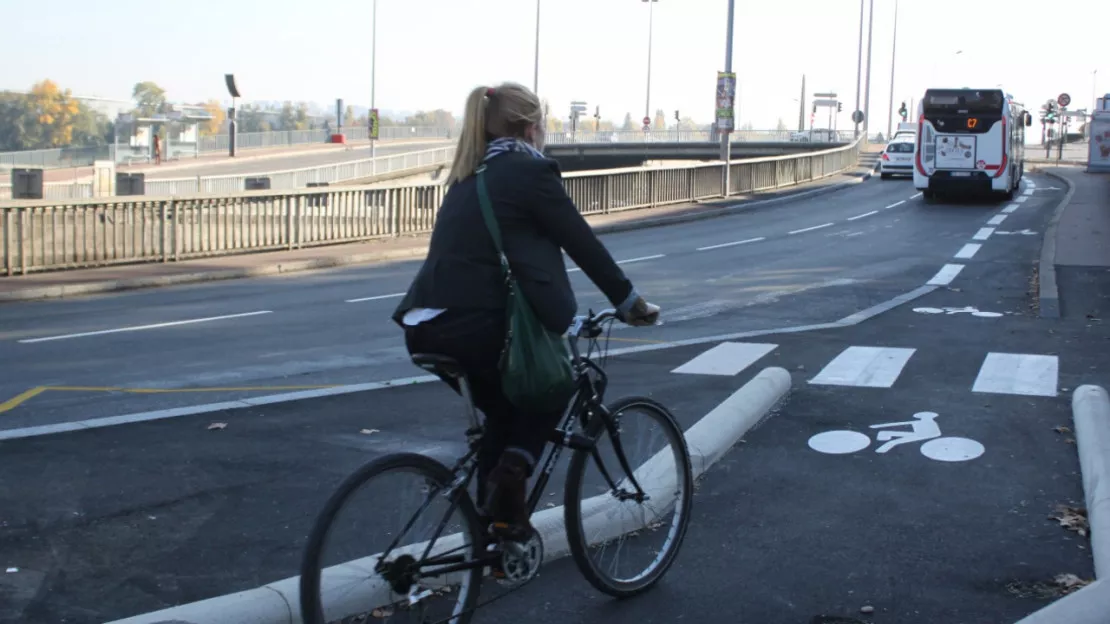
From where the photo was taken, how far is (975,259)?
71.8 ft

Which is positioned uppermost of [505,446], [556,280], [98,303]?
[556,280]

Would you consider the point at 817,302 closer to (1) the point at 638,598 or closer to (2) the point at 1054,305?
(2) the point at 1054,305

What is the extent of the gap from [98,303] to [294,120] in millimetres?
150327

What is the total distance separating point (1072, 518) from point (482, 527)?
3065 mm

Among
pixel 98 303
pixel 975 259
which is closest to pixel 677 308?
pixel 98 303

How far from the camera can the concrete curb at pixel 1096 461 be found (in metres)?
4.99

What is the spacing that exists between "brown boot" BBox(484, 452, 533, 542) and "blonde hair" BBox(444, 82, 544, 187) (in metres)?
0.94

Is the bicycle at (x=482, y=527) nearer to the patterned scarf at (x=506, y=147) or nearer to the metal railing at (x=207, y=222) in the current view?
the patterned scarf at (x=506, y=147)

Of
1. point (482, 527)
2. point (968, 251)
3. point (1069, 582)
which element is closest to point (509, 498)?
point (482, 527)

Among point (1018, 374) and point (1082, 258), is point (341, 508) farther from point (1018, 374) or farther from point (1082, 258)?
point (1082, 258)

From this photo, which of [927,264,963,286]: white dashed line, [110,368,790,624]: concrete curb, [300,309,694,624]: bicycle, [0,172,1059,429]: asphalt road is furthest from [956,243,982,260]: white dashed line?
[300,309,694,624]: bicycle

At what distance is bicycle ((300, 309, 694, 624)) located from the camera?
3.79 m

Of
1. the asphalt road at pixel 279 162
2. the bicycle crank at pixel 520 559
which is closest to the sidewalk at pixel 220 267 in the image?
the bicycle crank at pixel 520 559

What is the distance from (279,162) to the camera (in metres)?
68.6
